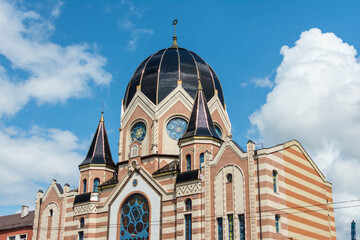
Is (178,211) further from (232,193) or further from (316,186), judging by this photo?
(316,186)

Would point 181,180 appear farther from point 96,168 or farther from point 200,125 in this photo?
point 96,168

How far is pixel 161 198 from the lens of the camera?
4800 cm

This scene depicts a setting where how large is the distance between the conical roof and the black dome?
181 inches

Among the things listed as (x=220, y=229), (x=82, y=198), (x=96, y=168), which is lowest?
(x=220, y=229)

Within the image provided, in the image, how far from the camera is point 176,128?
5647 centimetres

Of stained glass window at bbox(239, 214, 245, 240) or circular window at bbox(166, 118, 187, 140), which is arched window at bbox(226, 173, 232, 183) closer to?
stained glass window at bbox(239, 214, 245, 240)

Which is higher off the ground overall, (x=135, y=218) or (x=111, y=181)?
(x=111, y=181)

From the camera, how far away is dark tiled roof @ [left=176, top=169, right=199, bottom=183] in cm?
4569

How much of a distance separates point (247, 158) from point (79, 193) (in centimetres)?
2156

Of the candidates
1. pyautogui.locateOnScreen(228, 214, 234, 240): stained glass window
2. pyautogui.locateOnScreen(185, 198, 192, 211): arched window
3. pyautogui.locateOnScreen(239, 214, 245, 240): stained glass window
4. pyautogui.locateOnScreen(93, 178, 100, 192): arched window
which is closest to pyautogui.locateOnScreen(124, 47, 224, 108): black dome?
pyautogui.locateOnScreen(93, 178, 100, 192): arched window

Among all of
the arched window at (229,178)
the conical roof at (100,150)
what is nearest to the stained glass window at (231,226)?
the arched window at (229,178)

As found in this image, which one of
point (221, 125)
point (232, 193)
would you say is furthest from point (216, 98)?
point (232, 193)

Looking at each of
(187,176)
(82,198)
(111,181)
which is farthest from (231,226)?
(82,198)

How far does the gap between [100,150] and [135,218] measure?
37.0 feet
